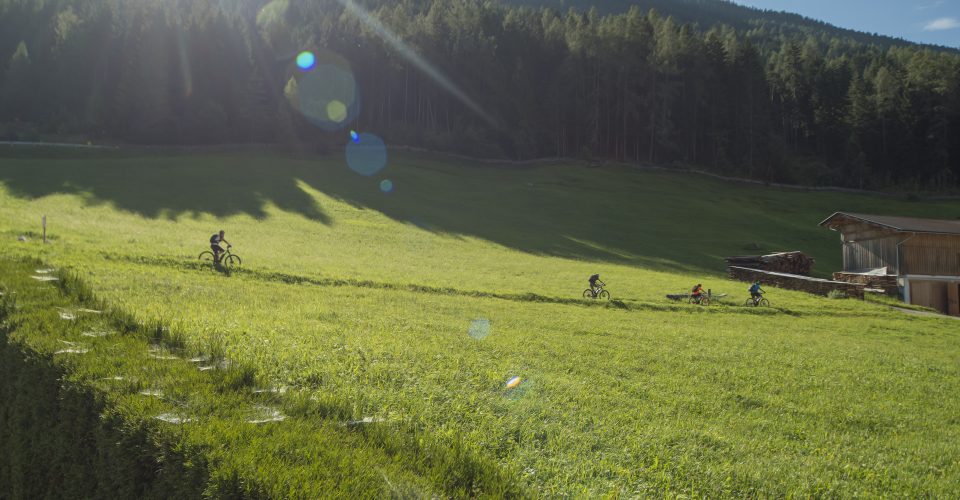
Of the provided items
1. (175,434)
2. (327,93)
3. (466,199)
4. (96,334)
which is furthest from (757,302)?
(327,93)

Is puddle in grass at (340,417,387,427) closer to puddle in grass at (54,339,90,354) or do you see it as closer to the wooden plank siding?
puddle in grass at (54,339,90,354)

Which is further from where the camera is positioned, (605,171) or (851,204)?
(605,171)

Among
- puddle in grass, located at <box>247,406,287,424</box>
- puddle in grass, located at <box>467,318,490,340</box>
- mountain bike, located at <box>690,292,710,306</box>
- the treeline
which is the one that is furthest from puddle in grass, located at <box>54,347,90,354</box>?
the treeline

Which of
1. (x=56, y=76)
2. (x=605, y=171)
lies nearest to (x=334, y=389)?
(x=605, y=171)

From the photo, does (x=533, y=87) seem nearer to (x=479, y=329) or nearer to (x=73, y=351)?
(x=479, y=329)

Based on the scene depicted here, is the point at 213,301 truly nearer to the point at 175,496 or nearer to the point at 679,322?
the point at 175,496

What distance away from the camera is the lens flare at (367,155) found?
3009 inches

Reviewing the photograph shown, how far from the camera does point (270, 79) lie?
299ft

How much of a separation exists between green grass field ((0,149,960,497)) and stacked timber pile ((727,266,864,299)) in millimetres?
2581

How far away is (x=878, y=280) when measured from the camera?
44.1 metres

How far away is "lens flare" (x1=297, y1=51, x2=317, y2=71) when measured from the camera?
95.9 meters

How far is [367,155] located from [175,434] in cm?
8348

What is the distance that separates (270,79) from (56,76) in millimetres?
38068

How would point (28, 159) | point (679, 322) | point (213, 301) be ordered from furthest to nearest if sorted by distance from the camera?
point (28, 159) → point (679, 322) → point (213, 301)
